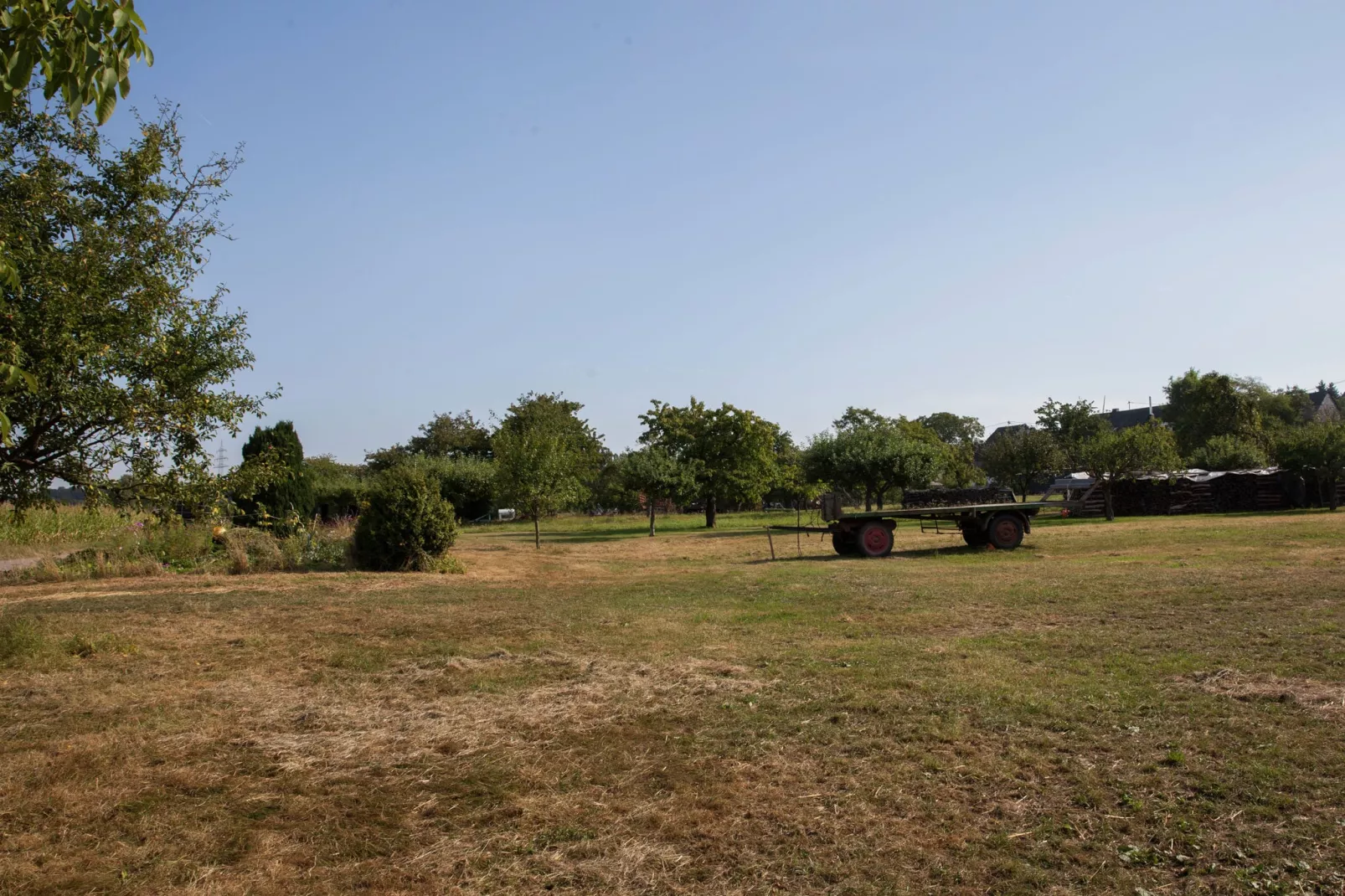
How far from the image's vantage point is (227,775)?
474 centimetres

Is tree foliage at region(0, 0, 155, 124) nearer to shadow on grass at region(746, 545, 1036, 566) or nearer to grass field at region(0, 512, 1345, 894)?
grass field at region(0, 512, 1345, 894)

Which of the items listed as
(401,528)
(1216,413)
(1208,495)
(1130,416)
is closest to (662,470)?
(401,528)

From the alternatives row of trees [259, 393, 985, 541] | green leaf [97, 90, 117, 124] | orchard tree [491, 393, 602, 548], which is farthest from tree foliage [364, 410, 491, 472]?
green leaf [97, 90, 117, 124]

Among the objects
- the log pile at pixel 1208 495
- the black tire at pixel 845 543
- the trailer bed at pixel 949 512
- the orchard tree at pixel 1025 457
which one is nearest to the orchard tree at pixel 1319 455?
the log pile at pixel 1208 495

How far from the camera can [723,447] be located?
36.0 metres

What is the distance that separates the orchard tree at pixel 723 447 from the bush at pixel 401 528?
1965 cm

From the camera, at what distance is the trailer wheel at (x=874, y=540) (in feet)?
64.7

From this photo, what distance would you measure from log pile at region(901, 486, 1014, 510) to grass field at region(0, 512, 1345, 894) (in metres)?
26.3

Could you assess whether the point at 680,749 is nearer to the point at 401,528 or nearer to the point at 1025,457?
the point at 401,528

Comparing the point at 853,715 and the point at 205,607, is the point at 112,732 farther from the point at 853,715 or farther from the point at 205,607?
the point at 205,607

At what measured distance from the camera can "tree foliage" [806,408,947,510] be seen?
3469cm

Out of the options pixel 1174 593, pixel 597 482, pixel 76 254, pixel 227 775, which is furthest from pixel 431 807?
pixel 597 482

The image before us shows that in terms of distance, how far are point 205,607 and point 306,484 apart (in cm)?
1393

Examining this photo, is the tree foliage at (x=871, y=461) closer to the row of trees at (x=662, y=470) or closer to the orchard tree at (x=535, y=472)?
the row of trees at (x=662, y=470)
